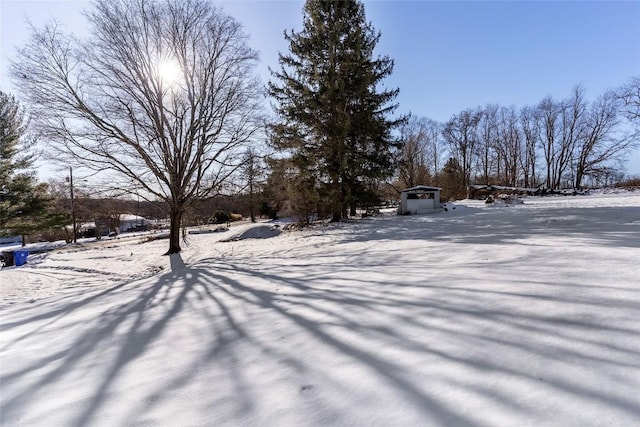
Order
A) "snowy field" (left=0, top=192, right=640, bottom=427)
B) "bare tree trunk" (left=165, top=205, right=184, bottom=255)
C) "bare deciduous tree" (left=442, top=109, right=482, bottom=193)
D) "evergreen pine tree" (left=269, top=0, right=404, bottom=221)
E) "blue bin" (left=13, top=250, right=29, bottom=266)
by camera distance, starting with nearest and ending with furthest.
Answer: "snowy field" (left=0, top=192, right=640, bottom=427) → "bare tree trunk" (left=165, top=205, right=184, bottom=255) → "blue bin" (left=13, top=250, right=29, bottom=266) → "evergreen pine tree" (left=269, top=0, right=404, bottom=221) → "bare deciduous tree" (left=442, top=109, right=482, bottom=193)

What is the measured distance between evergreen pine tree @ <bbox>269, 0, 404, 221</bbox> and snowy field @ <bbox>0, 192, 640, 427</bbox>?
1169cm

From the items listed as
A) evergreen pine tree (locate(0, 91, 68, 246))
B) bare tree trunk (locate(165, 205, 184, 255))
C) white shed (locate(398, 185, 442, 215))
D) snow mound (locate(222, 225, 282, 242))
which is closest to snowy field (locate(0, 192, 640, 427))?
bare tree trunk (locate(165, 205, 184, 255))

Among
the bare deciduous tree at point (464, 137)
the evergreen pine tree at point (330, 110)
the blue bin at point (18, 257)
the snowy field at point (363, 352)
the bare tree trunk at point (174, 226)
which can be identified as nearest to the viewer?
the snowy field at point (363, 352)

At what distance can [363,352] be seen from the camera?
2127 mm

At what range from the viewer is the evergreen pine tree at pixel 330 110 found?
15492mm

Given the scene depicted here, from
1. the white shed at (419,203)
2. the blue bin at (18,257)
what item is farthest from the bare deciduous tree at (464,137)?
the blue bin at (18,257)

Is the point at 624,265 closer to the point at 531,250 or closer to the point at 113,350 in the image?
the point at 531,250

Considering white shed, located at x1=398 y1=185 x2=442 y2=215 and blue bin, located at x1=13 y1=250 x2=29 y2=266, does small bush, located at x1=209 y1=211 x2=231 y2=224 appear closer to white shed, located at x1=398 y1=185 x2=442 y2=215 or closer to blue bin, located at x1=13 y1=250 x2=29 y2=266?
blue bin, located at x1=13 y1=250 x2=29 y2=266

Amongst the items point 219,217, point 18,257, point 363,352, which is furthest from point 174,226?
point 219,217

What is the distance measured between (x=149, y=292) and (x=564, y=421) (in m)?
5.55

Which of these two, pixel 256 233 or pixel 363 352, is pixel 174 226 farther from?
pixel 363 352

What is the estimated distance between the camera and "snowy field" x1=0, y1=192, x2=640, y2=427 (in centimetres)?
153

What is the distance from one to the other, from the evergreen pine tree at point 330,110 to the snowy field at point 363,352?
460 inches

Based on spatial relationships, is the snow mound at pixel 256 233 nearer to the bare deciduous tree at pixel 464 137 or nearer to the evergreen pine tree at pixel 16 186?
the evergreen pine tree at pixel 16 186
